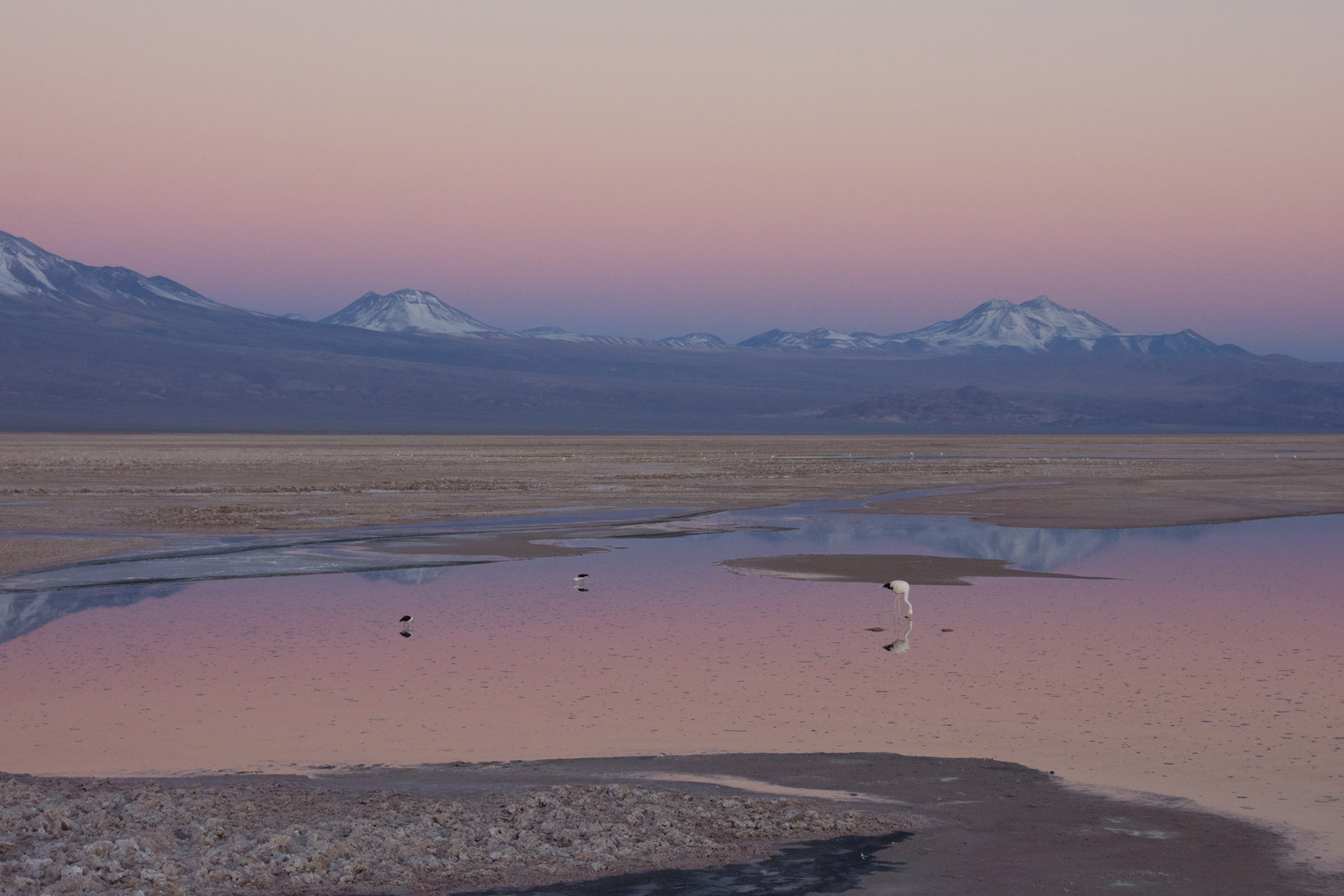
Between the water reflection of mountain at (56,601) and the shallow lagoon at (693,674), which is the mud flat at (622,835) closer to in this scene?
the shallow lagoon at (693,674)

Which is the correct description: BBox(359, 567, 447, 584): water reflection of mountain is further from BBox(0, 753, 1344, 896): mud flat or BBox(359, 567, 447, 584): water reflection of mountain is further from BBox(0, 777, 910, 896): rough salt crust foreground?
BBox(0, 777, 910, 896): rough salt crust foreground

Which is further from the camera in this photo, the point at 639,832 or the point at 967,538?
the point at 967,538

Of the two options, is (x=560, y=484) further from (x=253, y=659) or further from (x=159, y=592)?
(x=253, y=659)

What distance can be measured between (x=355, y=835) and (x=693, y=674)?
21.3 ft

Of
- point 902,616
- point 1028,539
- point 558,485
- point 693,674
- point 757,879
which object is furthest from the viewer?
point 558,485

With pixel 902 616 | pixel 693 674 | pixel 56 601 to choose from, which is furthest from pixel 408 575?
pixel 693 674

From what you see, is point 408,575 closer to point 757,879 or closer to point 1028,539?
point 1028,539

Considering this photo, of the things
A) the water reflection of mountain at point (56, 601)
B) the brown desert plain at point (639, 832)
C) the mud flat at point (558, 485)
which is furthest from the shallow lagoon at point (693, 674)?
the mud flat at point (558, 485)

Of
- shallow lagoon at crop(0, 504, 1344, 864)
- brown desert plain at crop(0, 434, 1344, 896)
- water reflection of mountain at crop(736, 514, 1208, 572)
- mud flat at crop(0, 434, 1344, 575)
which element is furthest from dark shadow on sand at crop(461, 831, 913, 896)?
mud flat at crop(0, 434, 1344, 575)

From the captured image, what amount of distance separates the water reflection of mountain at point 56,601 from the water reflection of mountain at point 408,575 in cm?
309

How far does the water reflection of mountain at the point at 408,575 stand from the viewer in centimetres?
2339

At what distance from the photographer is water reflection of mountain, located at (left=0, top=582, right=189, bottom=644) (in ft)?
60.1

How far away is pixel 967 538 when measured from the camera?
104ft

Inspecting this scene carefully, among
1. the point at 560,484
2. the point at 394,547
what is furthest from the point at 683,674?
the point at 560,484
